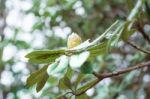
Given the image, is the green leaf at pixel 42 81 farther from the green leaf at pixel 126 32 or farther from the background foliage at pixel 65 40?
the background foliage at pixel 65 40

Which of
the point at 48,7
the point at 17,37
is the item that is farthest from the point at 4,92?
the point at 48,7

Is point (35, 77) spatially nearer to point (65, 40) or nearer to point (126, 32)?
point (126, 32)

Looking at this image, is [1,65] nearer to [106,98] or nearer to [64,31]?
[64,31]

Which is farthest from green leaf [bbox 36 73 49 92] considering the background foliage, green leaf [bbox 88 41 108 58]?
the background foliage

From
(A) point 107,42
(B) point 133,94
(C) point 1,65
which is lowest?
(B) point 133,94

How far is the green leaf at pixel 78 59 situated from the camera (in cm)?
70

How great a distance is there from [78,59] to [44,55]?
75 mm

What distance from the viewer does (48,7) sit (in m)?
1.73

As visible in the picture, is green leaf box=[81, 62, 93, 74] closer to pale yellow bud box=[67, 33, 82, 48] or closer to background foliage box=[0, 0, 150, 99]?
pale yellow bud box=[67, 33, 82, 48]

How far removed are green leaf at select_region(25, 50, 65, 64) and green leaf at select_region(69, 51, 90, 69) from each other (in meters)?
0.03

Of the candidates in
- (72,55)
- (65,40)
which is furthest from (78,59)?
(65,40)

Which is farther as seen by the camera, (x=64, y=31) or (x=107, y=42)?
(x=64, y=31)

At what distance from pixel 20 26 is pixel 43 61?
1.49 metres

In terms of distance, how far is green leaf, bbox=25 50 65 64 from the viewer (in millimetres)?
738
